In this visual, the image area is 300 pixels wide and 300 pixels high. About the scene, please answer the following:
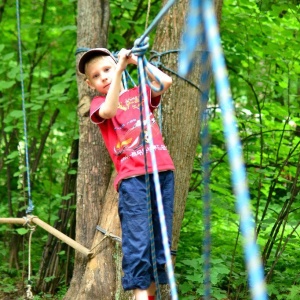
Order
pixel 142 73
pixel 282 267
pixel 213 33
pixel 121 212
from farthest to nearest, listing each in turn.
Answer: pixel 282 267 < pixel 121 212 < pixel 142 73 < pixel 213 33

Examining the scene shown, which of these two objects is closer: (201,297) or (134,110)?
(134,110)

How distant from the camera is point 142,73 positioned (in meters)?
1.84

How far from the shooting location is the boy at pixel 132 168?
226 centimetres

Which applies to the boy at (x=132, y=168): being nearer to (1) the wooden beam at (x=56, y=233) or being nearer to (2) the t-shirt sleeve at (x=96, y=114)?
(2) the t-shirt sleeve at (x=96, y=114)

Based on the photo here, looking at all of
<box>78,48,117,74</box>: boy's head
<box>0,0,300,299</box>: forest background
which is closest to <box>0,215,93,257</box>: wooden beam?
<box>0,0,300,299</box>: forest background

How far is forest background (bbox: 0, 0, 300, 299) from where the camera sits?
3822 mm

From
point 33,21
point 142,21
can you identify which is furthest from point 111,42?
point 33,21

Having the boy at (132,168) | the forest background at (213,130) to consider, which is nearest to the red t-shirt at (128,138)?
the boy at (132,168)

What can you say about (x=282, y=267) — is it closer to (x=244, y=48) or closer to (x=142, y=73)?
(x=244, y=48)

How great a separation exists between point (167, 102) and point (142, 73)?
1.06 meters

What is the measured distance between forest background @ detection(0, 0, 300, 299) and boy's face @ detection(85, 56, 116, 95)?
53.6 inches

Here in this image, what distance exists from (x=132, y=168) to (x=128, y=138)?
12 cm

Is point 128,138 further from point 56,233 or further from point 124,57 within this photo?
point 56,233

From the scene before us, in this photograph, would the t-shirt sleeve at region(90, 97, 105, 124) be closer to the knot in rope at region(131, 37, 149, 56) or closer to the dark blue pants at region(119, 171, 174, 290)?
Answer: the dark blue pants at region(119, 171, 174, 290)
